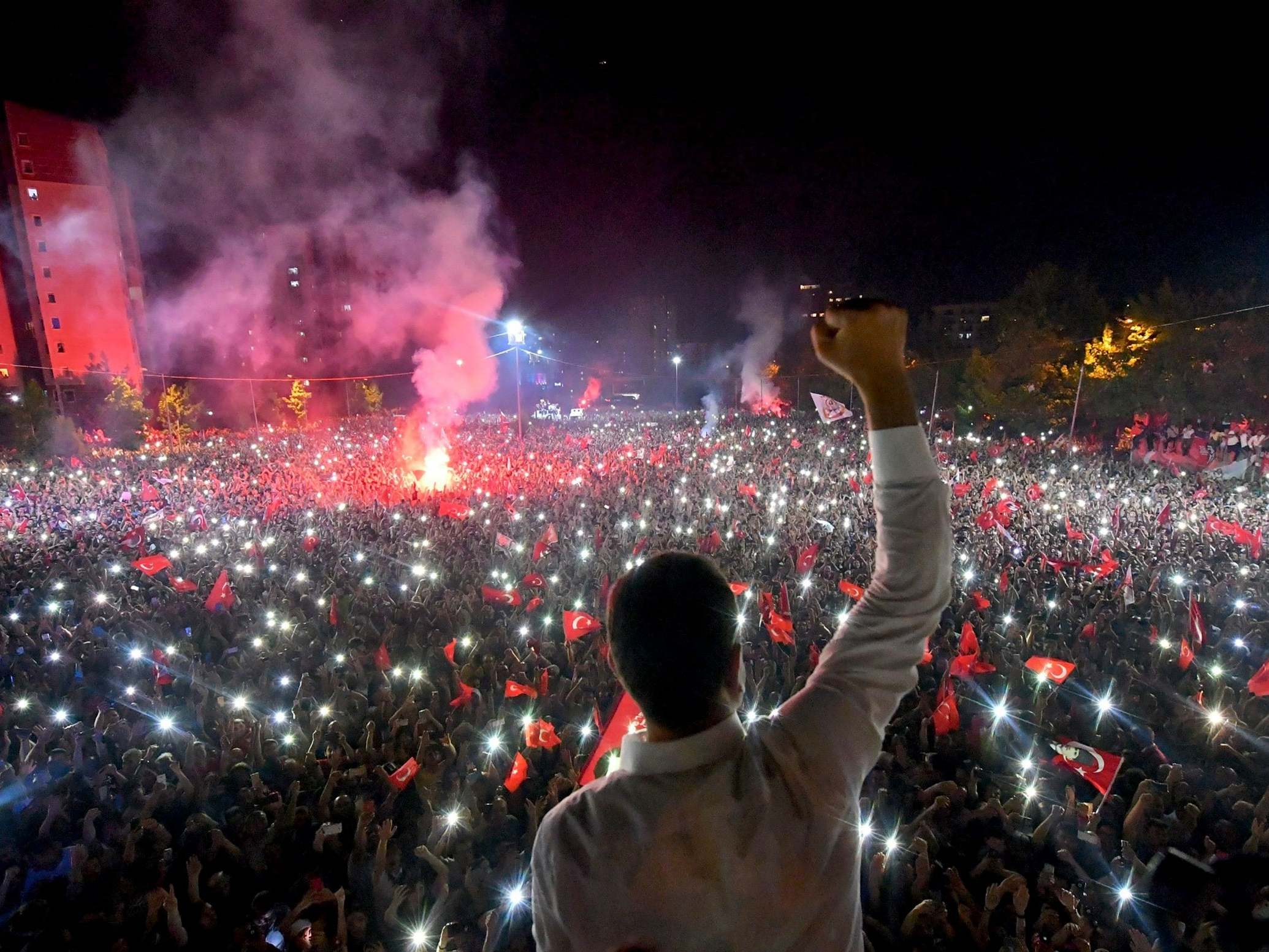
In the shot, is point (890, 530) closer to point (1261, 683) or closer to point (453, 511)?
point (1261, 683)

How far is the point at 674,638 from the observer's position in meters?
1.21

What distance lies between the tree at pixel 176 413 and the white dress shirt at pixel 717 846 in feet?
117

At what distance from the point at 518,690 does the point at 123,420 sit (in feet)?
101

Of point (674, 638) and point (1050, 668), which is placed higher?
point (674, 638)

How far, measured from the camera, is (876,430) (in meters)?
1.44

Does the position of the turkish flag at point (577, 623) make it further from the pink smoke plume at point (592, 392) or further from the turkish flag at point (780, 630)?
the pink smoke plume at point (592, 392)

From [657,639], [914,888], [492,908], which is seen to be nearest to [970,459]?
[914,888]

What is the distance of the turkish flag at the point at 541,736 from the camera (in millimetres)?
5129

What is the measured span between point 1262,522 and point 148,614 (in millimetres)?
15731

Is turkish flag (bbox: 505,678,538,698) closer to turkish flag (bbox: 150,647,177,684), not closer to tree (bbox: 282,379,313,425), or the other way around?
turkish flag (bbox: 150,647,177,684)

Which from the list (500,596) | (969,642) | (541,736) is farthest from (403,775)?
(969,642)

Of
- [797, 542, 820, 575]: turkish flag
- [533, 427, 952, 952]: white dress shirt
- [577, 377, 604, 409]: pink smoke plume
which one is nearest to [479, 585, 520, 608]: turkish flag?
[797, 542, 820, 575]: turkish flag

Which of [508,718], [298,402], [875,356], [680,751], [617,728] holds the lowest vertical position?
[298,402]

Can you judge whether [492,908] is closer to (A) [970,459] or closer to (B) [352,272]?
(A) [970,459]
